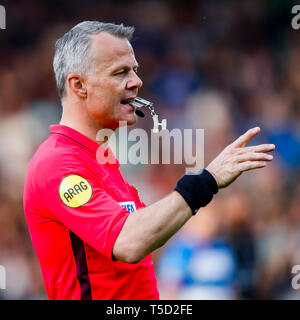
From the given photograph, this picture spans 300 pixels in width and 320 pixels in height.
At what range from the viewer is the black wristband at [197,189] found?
190cm

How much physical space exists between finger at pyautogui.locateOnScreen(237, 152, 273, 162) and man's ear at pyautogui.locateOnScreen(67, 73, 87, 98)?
78cm

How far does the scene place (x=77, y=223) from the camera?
2014 millimetres

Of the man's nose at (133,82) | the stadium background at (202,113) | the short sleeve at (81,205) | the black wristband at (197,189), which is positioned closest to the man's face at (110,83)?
the man's nose at (133,82)

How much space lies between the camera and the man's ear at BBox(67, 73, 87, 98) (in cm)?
238

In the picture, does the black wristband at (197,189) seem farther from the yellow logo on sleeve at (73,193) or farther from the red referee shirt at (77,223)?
the yellow logo on sleeve at (73,193)

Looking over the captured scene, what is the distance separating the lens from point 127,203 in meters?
2.29

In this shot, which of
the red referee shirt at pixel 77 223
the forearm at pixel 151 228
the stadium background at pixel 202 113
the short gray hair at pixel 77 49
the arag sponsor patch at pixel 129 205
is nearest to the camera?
the forearm at pixel 151 228

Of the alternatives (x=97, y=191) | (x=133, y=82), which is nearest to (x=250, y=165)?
(x=97, y=191)

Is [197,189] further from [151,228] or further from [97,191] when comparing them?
[97,191]

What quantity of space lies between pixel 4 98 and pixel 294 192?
2962 mm

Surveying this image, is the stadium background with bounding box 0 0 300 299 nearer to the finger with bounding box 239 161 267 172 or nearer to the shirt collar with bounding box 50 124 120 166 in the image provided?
the shirt collar with bounding box 50 124 120 166

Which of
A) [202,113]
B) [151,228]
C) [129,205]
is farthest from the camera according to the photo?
[202,113]

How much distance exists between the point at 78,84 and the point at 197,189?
79 centimetres
